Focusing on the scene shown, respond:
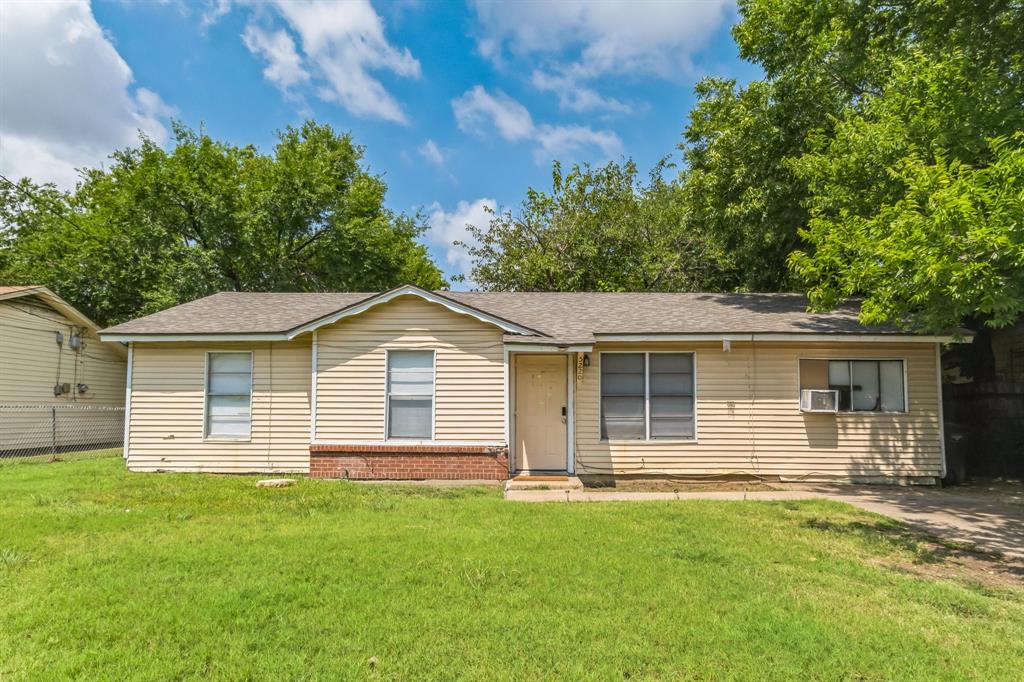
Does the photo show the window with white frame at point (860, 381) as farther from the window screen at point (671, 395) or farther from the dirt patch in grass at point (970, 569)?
the dirt patch in grass at point (970, 569)

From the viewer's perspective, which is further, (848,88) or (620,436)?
(848,88)

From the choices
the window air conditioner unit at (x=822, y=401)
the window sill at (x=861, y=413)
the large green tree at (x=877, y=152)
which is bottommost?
the window sill at (x=861, y=413)

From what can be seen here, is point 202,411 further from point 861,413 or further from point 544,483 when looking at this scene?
point 861,413

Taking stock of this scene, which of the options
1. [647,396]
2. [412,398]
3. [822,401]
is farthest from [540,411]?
[822,401]

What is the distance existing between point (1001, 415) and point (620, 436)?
330 inches

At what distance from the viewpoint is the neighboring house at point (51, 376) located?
49.5 ft

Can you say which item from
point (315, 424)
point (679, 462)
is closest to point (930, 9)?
point (679, 462)

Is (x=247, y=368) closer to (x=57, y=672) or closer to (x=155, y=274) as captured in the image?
(x=57, y=672)

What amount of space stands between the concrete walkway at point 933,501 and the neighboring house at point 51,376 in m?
13.7

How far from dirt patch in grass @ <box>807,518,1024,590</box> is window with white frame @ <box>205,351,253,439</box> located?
9.91m

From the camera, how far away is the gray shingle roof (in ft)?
34.9

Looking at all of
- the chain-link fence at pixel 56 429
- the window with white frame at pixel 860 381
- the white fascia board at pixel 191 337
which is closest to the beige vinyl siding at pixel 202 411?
the white fascia board at pixel 191 337

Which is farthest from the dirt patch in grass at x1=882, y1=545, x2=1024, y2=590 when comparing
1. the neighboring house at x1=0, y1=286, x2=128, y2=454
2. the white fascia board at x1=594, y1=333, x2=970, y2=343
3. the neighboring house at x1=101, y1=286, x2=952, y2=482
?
the neighboring house at x1=0, y1=286, x2=128, y2=454

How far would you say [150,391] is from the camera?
11.4 metres
